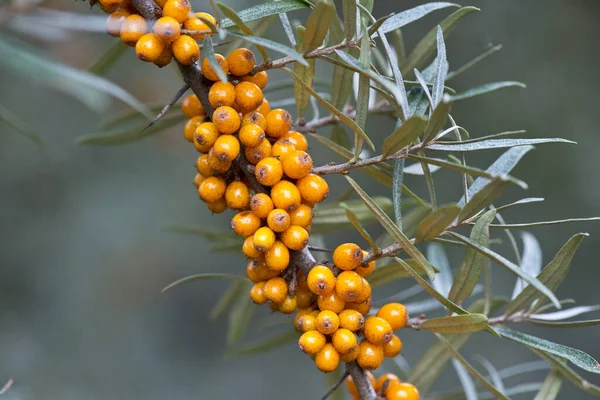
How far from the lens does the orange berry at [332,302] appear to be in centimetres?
81

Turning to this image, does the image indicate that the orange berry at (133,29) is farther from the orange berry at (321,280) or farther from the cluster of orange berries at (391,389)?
the cluster of orange berries at (391,389)

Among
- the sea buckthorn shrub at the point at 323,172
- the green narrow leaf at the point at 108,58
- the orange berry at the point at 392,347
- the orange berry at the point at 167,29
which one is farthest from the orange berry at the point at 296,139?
the green narrow leaf at the point at 108,58

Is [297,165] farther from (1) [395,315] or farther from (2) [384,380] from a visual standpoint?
(2) [384,380]

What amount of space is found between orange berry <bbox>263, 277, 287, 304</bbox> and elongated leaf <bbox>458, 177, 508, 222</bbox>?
26cm

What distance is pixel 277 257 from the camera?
0.78m

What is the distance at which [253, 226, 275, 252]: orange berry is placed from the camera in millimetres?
762

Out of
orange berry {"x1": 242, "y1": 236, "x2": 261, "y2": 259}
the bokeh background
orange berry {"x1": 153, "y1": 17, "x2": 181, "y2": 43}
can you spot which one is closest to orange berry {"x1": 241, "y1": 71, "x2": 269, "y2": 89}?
orange berry {"x1": 153, "y1": 17, "x2": 181, "y2": 43}

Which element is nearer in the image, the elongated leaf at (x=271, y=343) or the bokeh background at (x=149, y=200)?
the elongated leaf at (x=271, y=343)

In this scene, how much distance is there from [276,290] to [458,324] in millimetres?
257

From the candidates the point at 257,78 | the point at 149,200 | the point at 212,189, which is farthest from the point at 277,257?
the point at 149,200

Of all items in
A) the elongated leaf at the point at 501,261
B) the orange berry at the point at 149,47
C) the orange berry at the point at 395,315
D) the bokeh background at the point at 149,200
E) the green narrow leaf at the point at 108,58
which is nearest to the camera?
the elongated leaf at the point at 501,261

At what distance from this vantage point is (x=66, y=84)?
988mm

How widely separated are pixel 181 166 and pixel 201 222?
0.26 m

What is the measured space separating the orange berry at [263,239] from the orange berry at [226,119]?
0.14 meters
